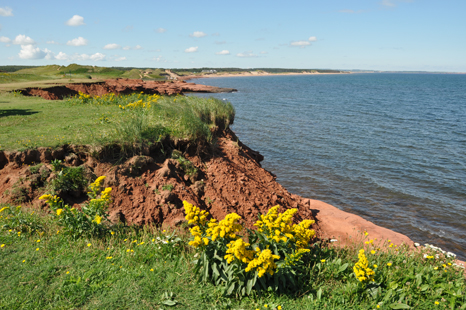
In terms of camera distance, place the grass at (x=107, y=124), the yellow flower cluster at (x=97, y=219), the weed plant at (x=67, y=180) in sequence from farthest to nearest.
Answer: the grass at (x=107, y=124) → the weed plant at (x=67, y=180) → the yellow flower cluster at (x=97, y=219)

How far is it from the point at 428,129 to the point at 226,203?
68.4 ft

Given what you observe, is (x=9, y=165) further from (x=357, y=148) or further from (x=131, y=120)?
(x=357, y=148)

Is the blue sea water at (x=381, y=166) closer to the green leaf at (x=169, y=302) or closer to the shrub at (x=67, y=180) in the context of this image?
the green leaf at (x=169, y=302)

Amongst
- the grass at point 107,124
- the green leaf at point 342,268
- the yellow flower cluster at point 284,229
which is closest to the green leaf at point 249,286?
the yellow flower cluster at point 284,229

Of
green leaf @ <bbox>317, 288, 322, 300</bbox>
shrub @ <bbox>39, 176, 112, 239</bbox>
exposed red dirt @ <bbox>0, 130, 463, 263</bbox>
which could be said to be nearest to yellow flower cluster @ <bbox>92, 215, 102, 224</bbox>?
shrub @ <bbox>39, 176, 112, 239</bbox>

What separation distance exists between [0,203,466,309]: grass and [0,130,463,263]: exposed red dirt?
1099 mm

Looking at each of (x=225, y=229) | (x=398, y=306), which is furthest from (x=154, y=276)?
(x=398, y=306)

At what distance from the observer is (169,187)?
6.52 meters

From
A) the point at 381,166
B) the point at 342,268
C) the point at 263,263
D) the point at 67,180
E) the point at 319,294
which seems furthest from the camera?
the point at 381,166

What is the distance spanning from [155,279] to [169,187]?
261 centimetres

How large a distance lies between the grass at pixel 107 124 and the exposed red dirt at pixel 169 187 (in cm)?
32

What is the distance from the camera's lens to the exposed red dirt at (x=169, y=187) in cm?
620

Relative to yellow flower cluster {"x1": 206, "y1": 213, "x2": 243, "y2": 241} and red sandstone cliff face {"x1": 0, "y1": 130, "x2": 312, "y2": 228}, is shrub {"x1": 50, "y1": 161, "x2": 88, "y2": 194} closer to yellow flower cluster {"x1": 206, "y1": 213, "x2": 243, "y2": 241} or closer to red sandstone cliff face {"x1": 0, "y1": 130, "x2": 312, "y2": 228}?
red sandstone cliff face {"x1": 0, "y1": 130, "x2": 312, "y2": 228}

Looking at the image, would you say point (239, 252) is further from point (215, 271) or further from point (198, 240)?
point (198, 240)
